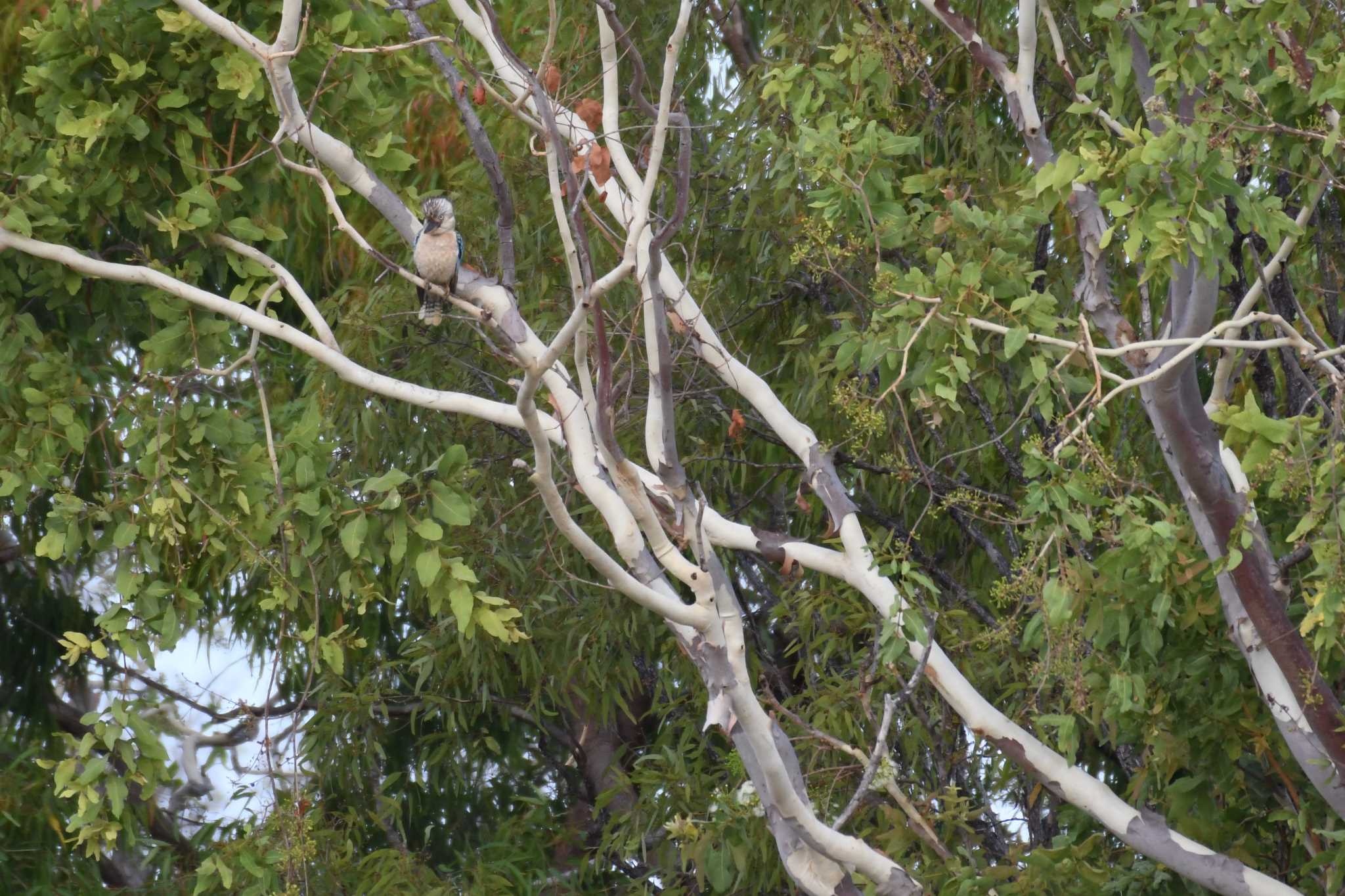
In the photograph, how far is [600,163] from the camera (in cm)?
342

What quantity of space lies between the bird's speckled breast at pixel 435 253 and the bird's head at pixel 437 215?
3cm

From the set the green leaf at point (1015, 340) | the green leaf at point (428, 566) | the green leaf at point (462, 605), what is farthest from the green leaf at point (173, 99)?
the green leaf at point (1015, 340)

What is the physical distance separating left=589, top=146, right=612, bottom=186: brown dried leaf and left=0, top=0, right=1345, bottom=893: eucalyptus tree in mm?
14

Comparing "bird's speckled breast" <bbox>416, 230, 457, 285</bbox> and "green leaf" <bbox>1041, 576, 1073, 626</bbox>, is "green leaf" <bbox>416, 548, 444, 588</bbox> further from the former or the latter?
"green leaf" <bbox>1041, 576, 1073, 626</bbox>

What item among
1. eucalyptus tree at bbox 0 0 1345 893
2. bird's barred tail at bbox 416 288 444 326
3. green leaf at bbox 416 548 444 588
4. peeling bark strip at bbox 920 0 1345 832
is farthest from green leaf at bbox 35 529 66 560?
peeling bark strip at bbox 920 0 1345 832

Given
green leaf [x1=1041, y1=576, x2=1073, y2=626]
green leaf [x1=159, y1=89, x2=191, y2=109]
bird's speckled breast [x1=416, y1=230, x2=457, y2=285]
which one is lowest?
green leaf [x1=1041, y1=576, x2=1073, y2=626]

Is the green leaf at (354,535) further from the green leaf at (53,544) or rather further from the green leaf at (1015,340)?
the green leaf at (1015,340)

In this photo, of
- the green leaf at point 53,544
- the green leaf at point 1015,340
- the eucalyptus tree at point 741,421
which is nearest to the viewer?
the green leaf at point 1015,340

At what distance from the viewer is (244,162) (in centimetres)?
363

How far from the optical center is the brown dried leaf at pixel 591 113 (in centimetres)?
375

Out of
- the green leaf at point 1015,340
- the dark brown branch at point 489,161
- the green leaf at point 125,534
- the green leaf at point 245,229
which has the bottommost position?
the green leaf at point 1015,340

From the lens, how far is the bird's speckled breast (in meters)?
3.75

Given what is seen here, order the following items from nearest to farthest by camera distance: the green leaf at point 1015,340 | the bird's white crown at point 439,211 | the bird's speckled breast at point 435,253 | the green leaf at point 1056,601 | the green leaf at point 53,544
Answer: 1. the green leaf at point 1056,601
2. the green leaf at point 1015,340
3. the green leaf at point 53,544
4. the bird's speckled breast at point 435,253
5. the bird's white crown at point 439,211

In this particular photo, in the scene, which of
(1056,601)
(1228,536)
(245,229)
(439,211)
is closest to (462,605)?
(439,211)
